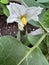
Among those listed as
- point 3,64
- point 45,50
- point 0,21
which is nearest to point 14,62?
point 3,64

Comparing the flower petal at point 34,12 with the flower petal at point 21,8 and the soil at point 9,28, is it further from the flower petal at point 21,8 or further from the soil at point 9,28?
the soil at point 9,28

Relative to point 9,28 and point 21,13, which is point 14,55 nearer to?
point 21,13

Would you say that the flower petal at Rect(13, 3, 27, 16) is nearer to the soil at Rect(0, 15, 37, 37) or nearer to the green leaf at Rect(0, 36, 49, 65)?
the green leaf at Rect(0, 36, 49, 65)

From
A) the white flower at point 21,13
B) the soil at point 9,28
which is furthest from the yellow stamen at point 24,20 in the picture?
the soil at point 9,28

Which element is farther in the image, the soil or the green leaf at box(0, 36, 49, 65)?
the soil

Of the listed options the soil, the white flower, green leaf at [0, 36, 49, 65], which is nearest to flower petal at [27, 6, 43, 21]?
the white flower

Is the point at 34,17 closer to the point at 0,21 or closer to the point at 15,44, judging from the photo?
the point at 15,44
